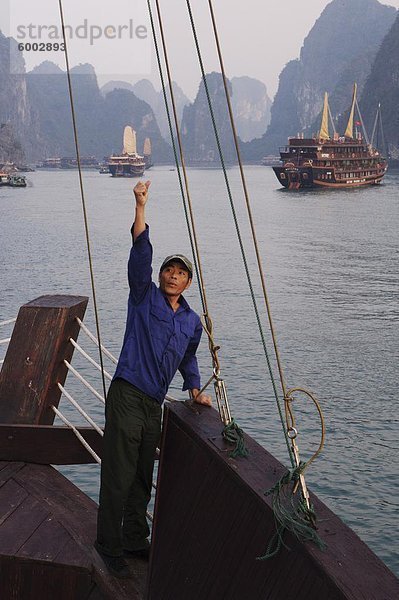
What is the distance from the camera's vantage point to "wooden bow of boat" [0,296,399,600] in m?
2.52

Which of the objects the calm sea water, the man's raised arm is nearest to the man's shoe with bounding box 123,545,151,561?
the man's raised arm

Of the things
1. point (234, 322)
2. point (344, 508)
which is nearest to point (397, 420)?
point (344, 508)

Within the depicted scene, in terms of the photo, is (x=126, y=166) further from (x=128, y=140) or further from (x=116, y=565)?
(x=116, y=565)

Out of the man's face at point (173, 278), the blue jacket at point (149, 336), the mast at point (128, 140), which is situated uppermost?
the mast at point (128, 140)

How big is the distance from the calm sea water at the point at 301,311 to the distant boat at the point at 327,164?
21944 millimetres

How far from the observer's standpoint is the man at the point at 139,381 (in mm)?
3285

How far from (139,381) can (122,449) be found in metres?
0.27

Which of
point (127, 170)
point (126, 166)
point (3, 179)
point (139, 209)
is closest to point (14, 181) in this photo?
point (3, 179)

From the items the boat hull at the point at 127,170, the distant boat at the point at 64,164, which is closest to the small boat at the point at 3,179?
the boat hull at the point at 127,170

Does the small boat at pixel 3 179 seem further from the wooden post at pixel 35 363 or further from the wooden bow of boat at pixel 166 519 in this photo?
the wooden bow of boat at pixel 166 519

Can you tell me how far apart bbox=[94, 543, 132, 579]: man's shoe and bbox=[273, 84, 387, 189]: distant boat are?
7667 centimetres

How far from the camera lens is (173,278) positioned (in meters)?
3.38

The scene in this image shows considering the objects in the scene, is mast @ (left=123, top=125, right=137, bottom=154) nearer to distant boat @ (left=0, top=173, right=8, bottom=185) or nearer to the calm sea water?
distant boat @ (left=0, top=173, right=8, bottom=185)

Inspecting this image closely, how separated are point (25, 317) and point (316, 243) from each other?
37550mm
